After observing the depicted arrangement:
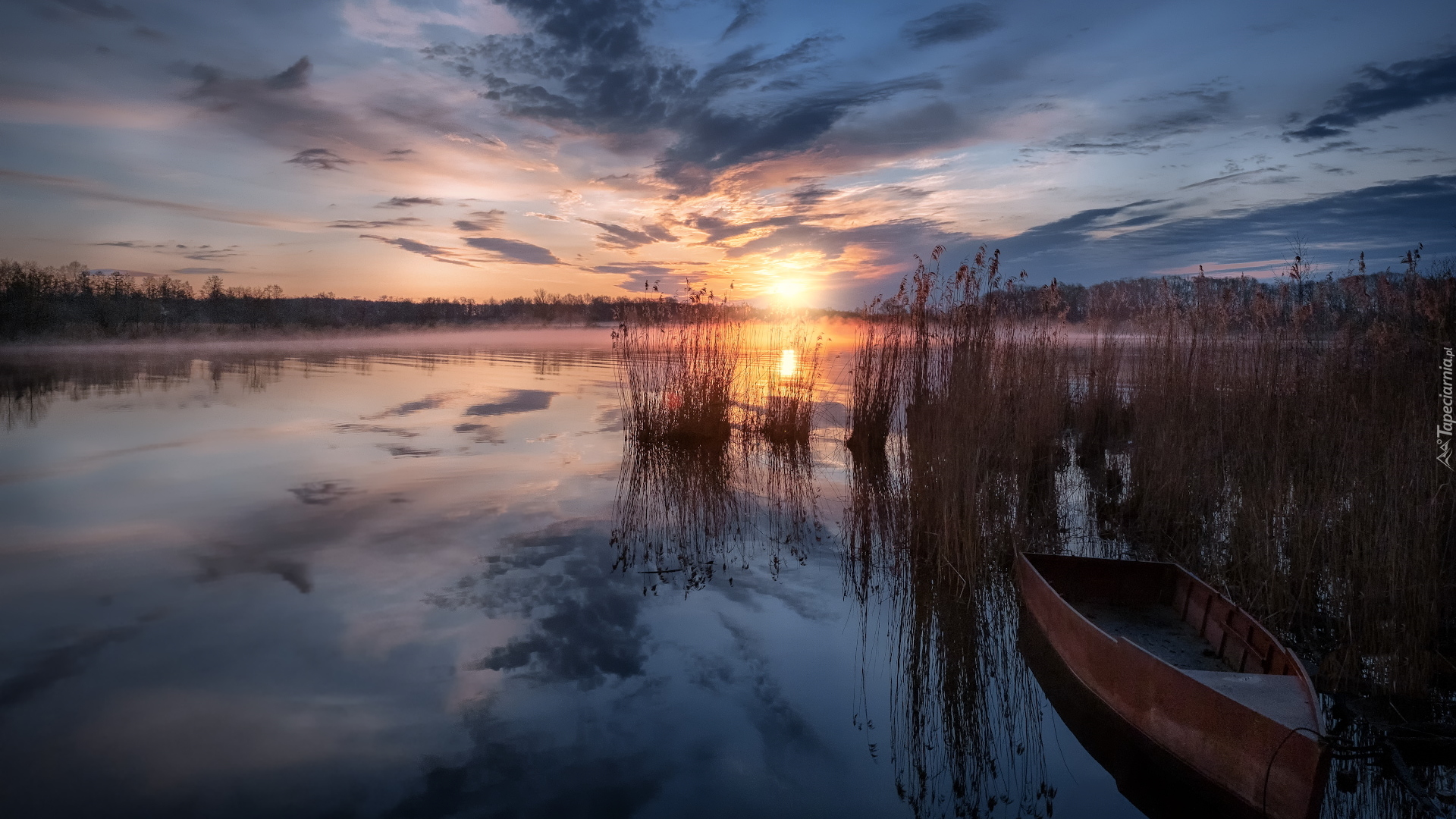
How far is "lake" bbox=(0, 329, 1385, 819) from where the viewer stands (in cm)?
304

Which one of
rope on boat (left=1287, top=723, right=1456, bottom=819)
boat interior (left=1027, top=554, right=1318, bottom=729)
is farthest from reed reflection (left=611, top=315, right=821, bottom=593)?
rope on boat (left=1287, top=723, right=1456, bottom=819)

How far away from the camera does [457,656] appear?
4.09 m

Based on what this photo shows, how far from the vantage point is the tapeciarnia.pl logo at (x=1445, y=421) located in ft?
14.8

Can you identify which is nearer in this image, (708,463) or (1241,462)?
(1241,462)

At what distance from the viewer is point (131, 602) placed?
4.72 m

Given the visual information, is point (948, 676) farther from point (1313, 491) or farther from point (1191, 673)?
point (1313, 491)

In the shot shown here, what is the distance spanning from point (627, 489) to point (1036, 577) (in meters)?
4.62

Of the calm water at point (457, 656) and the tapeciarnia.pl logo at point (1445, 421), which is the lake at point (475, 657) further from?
the tapeciarnia.pl logo at point (1445, 421)

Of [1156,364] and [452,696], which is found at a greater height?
[1156,364]

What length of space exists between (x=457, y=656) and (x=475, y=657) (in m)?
0.11

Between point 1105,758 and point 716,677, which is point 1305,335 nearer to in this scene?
point 1105,758

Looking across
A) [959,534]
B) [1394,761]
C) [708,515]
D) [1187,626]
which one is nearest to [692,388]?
[708,515]

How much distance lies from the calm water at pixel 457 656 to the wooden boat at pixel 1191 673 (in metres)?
0.39

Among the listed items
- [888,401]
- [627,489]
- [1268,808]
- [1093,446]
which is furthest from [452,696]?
[1093,446]
